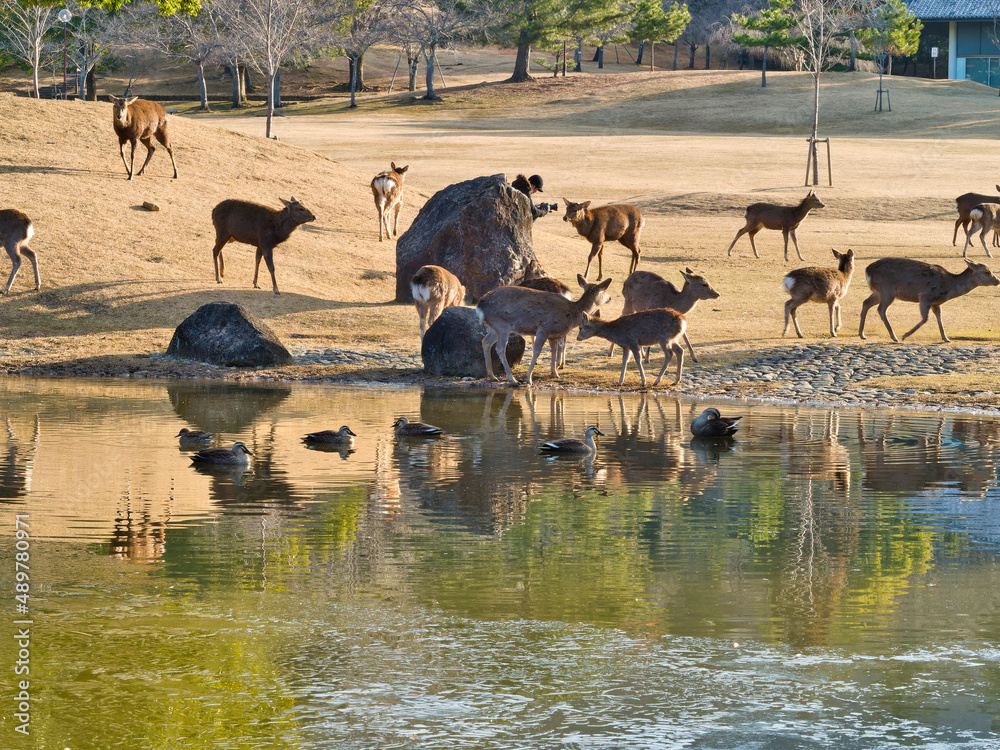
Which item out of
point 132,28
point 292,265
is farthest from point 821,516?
point 132,28

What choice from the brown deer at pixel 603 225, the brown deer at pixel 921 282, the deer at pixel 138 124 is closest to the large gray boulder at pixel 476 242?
the brown deer at pixel 603 225

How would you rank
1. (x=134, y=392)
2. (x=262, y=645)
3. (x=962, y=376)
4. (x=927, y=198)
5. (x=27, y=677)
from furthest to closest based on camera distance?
(x=927, y=198) < (x=962, y=376) < (x=134, y=392) < (x=262, y=645) < (x=27, y=677)

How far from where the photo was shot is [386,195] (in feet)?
89.3

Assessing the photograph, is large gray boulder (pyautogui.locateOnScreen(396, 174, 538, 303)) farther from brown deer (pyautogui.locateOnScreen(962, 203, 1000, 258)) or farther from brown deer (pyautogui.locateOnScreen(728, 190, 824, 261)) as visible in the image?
brown deer (pyautogui.locateOnScreen(962, 203, 1000, 258))

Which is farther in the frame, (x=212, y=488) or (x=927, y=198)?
(x=927, y=198)

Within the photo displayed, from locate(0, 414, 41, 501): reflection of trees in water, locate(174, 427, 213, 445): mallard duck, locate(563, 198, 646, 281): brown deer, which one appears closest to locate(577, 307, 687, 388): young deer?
locate(174, 427, 213, 445): mallard duck

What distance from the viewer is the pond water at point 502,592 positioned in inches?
222

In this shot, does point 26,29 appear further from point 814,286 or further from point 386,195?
point 814,286

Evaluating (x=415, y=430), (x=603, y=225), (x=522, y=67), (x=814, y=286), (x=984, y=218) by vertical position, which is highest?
(x=522, y=67)

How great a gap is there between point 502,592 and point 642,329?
9.14 meters

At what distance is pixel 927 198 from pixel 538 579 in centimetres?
3439

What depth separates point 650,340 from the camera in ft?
53.2

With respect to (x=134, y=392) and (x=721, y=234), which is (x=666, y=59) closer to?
(x=721, y=234)

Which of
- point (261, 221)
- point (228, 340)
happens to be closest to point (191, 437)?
point (228, 340)
